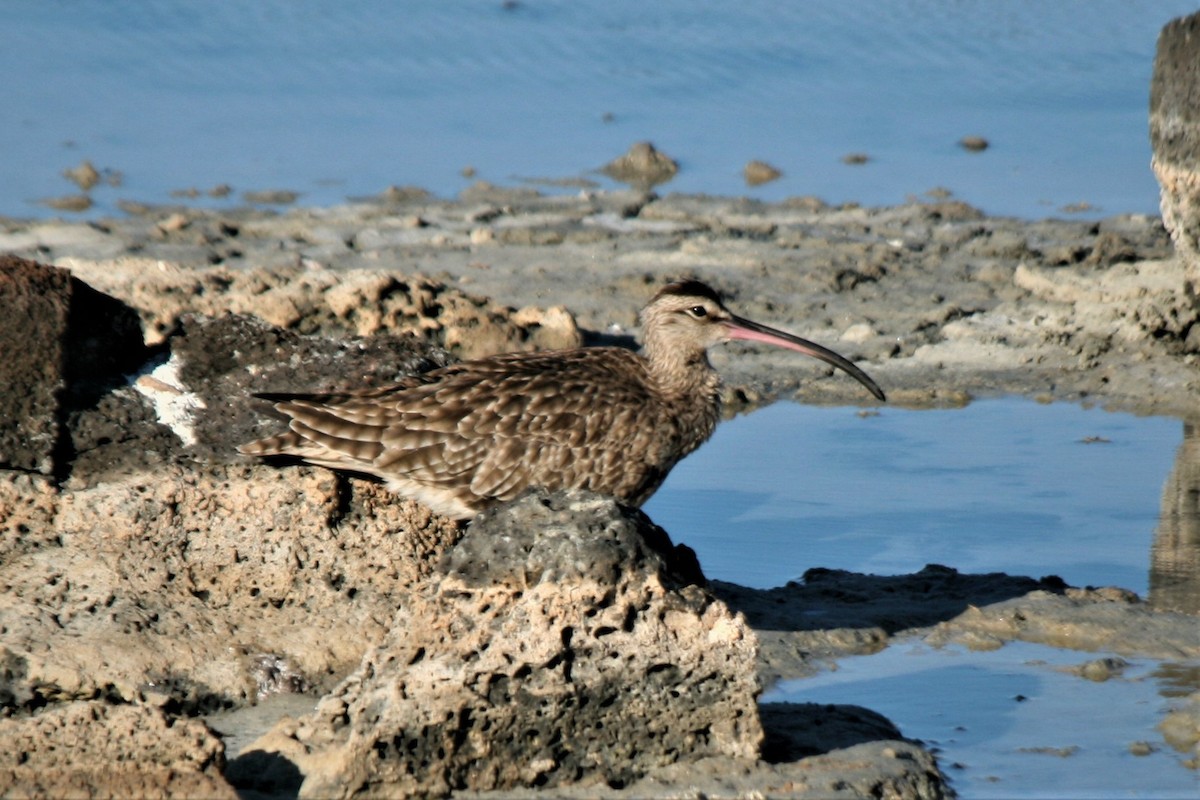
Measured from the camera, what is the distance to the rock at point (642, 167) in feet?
55.4

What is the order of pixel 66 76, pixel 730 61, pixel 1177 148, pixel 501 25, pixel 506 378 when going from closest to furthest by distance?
1. pixel 506 378
2. pixel 1177 148
3. pixel 66 76
4. pixel 730 61
5. pixel 501 25

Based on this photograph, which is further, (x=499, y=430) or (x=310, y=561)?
(x=499, y=430)

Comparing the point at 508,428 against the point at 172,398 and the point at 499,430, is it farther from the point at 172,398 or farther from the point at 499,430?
the point at 172,398

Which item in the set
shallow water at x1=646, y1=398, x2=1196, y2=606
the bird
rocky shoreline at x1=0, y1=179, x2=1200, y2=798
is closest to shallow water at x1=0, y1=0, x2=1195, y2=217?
rocky shoreline at x1=0, y1=179, x2=1200, y2=798

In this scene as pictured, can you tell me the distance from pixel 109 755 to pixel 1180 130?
773cm

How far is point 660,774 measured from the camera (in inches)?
231

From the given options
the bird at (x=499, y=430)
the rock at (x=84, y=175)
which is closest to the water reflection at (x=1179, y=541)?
the bird at (x=499, y=430)

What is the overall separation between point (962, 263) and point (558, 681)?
28.5 ft

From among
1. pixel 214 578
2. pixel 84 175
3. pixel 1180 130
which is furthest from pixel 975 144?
pixel 214 578

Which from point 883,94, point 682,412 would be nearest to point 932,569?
point 682,412

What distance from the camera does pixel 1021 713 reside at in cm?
684

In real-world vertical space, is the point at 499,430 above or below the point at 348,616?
above

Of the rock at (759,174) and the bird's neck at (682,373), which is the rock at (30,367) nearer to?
the bird's neck at (682,373)

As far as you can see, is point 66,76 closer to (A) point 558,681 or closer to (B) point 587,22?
(B) point 587,22
